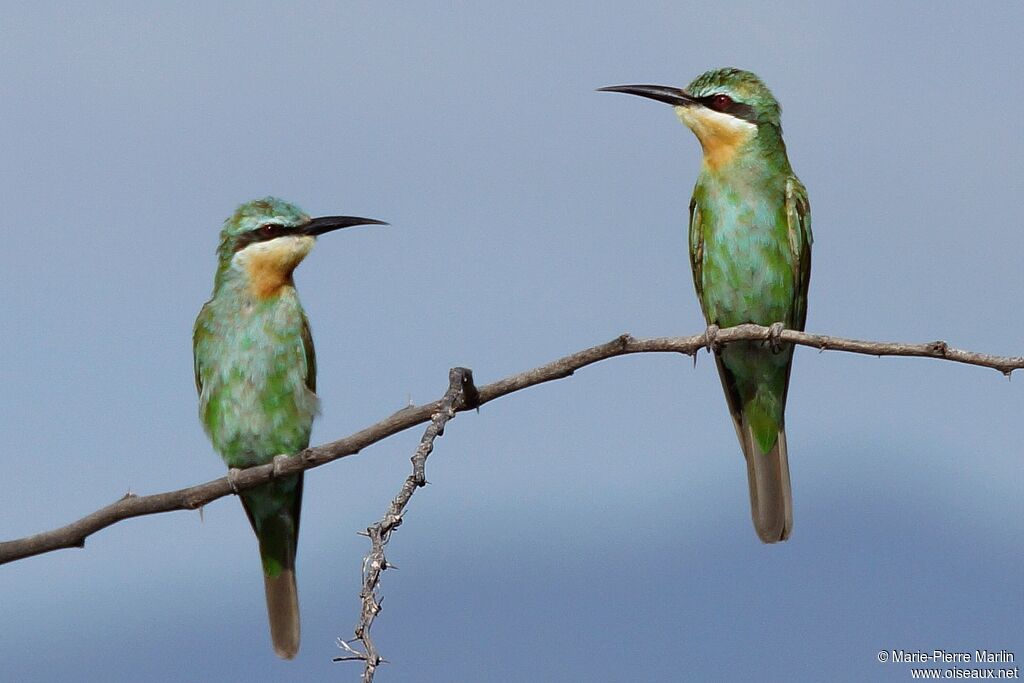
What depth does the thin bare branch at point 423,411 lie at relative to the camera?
11.0 feet


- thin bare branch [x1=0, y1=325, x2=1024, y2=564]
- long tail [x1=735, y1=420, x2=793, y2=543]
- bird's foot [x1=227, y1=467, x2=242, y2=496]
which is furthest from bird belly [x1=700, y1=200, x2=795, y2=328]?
bird's foot [x1=227, y1=467, x2=242, y2=496]

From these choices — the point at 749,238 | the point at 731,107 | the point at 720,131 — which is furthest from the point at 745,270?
the point at 731,107

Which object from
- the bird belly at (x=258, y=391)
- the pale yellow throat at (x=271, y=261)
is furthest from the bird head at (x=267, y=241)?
the bird belly at (x=258, y=391)

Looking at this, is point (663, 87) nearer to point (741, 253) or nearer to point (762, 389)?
point (741, 253)

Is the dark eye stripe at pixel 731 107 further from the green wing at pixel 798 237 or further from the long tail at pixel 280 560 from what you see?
the long tail at pixel 280 560

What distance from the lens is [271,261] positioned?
5.83m

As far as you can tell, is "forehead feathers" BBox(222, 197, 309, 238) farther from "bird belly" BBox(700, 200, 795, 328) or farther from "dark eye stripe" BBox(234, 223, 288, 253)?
"bird belly" BBox(700, 200, 795, 328)

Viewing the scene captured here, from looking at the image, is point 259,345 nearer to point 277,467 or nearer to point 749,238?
point 277,467

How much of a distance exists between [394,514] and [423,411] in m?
0.61

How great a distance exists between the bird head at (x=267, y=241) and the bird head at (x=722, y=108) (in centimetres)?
149

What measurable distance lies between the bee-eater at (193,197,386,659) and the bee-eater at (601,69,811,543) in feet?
5.32

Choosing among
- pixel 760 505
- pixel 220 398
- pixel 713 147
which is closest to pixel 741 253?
pixel 713 147

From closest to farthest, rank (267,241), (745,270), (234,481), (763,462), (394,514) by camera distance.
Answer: (394,514)
(234,481)
(745,270)
(267,241)
(763,462)

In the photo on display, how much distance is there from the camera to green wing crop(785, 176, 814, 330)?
18.6ft
